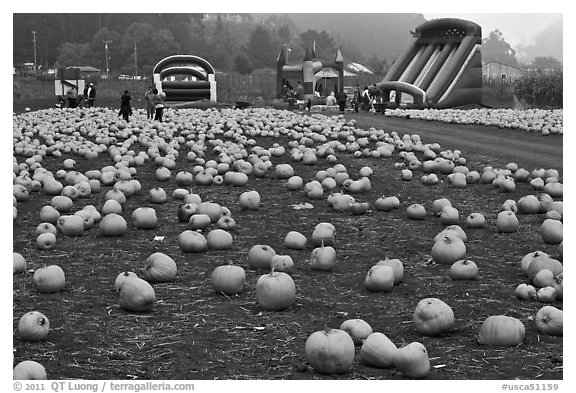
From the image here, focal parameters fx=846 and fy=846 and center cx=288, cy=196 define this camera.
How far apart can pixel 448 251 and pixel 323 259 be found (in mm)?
1327

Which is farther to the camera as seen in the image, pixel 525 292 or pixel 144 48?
pixel 144 48

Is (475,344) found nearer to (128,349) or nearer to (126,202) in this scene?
(128,349)

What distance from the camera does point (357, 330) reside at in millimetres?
6156

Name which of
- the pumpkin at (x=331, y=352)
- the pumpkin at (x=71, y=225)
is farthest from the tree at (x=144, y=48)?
the pumpkin at (x=331, y=352)

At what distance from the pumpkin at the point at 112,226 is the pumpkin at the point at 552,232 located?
16.2 feet

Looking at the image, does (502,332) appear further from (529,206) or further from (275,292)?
(529,206)

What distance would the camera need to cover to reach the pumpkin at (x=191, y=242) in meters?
9.25

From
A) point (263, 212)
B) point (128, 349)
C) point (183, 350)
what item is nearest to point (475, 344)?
point (183, 350)

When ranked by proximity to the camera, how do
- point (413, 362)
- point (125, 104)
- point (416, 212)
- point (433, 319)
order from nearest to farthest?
point (413, 362) → point (433, 319) → point (416, 212) → point (125, 104)

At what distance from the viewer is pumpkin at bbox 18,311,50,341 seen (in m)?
6.37

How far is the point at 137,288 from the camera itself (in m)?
7.07

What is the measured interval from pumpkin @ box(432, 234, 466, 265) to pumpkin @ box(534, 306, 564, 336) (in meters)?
2.12

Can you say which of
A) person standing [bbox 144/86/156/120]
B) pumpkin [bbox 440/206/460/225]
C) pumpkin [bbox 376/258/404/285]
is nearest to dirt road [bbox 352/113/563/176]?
pumpkin [bbox 440/206/460/225]

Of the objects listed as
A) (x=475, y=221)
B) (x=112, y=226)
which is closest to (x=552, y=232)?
(x=475, y=221)
